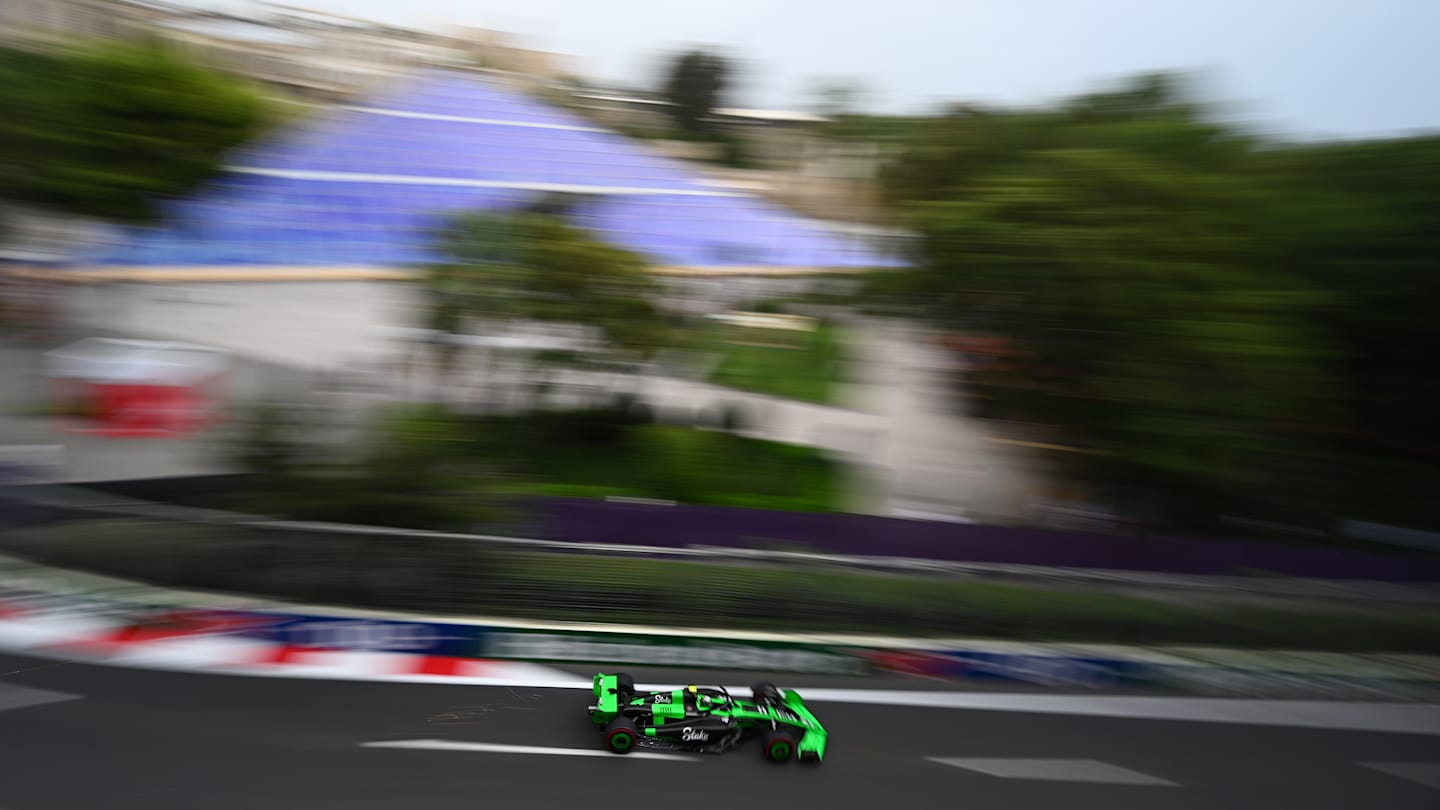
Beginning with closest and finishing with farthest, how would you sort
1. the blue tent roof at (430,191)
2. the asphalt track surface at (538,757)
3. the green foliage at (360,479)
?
the asphalt track surface at (538,757), the green foliage at (360,479), the blue tent roof at (430,191)

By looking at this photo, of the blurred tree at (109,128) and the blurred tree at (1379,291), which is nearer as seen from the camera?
the blurred tree at (1379,291)

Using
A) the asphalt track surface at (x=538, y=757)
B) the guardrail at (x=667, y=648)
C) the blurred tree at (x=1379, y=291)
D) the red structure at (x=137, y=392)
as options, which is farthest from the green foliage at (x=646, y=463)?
the blurred tree at (x=1379, y=291)

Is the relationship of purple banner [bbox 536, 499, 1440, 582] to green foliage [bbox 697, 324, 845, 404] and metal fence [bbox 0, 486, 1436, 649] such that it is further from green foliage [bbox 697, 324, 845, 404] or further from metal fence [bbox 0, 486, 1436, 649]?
green foliage [bbox 697, 324, 845, 404]

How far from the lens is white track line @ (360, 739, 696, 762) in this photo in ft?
20.2

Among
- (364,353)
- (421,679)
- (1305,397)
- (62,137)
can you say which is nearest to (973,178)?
(1305,397)

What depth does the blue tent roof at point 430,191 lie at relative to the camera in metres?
18.3

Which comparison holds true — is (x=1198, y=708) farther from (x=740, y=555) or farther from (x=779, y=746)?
(x=740, y=555)

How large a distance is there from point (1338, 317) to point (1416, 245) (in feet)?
3.93

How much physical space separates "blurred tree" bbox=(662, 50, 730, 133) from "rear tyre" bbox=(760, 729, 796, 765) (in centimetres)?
1831

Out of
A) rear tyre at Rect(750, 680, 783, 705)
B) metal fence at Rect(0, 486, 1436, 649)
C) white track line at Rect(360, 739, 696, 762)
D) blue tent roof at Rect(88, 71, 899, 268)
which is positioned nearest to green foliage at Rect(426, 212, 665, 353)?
metal fence at Rect(0, 486, 1436, 649)

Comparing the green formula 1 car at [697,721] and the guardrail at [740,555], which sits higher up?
the guardrail at [740,555]

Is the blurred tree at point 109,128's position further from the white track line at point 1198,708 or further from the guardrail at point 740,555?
the white track line at point 1198,708

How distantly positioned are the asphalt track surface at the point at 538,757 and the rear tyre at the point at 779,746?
110mm

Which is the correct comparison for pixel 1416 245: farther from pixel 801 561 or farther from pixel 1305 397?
pixel 801 561
